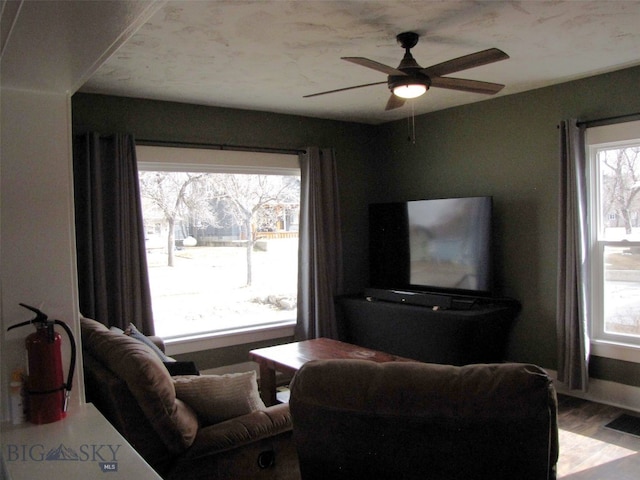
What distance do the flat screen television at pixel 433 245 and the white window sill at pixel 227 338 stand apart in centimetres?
111

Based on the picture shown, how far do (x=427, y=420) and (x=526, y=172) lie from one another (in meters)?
3.56

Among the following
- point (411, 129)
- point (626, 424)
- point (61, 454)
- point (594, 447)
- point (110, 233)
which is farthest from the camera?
point (411, 129)

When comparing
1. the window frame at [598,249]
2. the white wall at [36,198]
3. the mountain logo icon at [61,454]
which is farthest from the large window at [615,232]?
the mountain logo icon at [61,454]

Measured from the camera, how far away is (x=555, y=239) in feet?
14.3

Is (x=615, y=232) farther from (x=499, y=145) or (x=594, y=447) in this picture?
(x=594, y=447)

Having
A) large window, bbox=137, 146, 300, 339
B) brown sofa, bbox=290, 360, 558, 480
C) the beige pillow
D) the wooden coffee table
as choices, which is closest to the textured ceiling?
large window, bbox=137, 146, 300, 339

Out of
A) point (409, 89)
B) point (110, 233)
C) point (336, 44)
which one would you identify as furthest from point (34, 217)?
point (110, 233)

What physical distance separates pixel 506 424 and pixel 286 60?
2.76 m

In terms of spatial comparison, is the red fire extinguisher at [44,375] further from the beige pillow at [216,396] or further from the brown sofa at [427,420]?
the brown sofa at [427,420]

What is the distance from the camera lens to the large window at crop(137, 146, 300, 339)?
464 cm

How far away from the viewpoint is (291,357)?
3.68 metres

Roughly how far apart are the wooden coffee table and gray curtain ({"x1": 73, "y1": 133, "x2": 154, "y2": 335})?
108 cm

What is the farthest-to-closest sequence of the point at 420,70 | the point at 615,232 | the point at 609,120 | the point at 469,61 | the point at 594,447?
the point at 615,232 → the point at 609,120 → the point at 594,447 → the point at 420,70 → the point at 469,61

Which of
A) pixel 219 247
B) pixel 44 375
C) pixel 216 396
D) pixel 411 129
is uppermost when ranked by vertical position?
pixel 411 129
